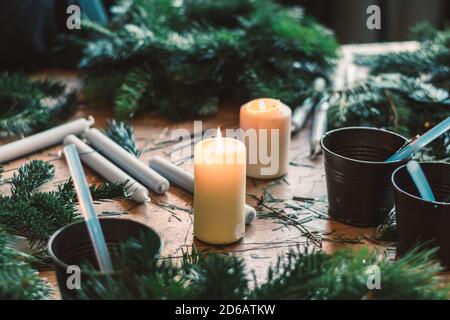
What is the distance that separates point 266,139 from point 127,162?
0.22 metres

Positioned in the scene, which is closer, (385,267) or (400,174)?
(385,267)

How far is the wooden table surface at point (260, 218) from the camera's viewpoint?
2.95 feet

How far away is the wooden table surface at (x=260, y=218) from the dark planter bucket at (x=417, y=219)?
0.18ft

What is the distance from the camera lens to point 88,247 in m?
0.76

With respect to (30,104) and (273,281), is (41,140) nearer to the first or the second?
(30,104)

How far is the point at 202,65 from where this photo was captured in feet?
4.55

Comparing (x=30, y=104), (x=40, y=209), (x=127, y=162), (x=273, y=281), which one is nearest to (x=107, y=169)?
(x=127, y=162)

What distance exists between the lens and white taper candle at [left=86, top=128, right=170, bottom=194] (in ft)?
3.43

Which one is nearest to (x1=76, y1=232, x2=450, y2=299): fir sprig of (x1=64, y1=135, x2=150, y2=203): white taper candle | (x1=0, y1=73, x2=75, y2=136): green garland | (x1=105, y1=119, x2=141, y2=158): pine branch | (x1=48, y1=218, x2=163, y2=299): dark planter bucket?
(x1=48, y1=218, x2=163, y2=299): dark planter bucket

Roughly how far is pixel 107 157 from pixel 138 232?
0.41 metres

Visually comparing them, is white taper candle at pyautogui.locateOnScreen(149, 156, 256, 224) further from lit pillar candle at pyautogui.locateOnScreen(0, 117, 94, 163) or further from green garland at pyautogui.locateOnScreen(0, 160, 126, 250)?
lit pillar candle at pyautogui.locateOnScreen(0, 117, 94, 163)

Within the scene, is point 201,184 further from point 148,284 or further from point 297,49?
point 297,49

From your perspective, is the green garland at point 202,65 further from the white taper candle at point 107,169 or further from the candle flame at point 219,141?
the candle flame at point 219,141

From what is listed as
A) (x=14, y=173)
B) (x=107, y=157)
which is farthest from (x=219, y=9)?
(x=14, y=173)
